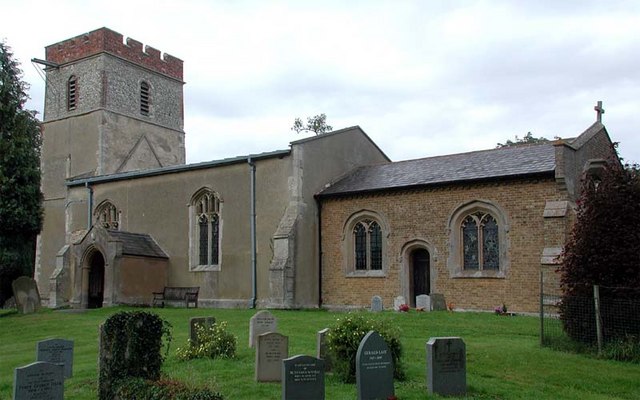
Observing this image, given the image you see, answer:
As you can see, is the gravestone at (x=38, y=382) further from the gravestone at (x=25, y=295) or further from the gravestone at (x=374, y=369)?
the gravestone at (x=25, y=295)

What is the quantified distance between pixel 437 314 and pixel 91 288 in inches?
633

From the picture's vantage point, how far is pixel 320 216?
26.6 metres

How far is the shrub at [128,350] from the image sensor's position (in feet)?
32.8

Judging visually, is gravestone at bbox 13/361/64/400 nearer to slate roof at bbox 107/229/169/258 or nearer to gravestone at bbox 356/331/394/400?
gravestone at bbox 356/331/394/400

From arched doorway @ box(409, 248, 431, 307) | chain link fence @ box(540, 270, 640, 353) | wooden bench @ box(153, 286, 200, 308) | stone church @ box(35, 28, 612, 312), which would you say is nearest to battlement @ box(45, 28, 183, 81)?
stone church @ box(35, 28, 612, 312)

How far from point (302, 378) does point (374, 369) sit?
1.11 m

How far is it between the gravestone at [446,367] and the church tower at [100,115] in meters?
28.1

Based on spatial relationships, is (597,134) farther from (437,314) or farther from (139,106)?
(139,106)

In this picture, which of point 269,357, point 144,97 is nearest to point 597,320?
point 269,357

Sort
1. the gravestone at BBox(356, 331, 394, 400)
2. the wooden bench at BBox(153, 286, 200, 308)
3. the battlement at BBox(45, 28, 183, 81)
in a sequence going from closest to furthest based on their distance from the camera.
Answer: the gravestone at BBox(356, 331, 394, 400), the wooden bench at BBox(153, 286, 200, 308), the battlement at BBox(45, 28, 183, 81)

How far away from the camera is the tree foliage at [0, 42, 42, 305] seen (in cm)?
2692

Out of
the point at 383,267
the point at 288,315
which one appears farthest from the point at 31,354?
the point at 383,267

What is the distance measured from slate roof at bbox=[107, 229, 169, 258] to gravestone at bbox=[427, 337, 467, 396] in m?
19.9

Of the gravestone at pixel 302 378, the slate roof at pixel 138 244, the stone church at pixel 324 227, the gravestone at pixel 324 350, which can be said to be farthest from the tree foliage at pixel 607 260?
the slate roof at pixel 138 244
